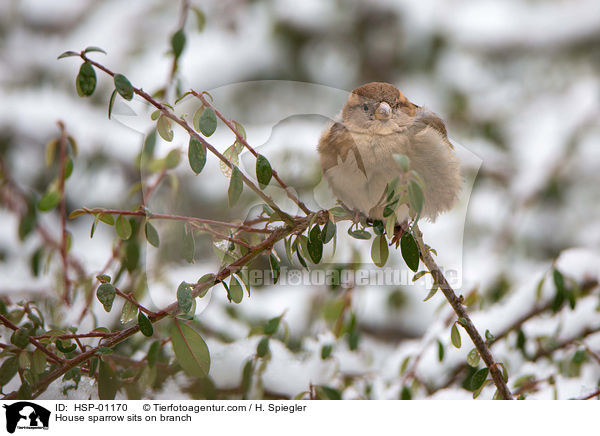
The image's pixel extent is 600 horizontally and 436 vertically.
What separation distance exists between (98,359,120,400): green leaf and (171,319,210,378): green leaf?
0.08 meters

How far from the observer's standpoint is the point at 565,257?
83 centimetres

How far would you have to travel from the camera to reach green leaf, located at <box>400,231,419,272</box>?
504 millimetres

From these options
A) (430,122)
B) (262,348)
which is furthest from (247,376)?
(430,122)

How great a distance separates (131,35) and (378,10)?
61cm

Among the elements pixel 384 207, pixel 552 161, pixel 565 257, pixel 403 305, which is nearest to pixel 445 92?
pixel 552 161

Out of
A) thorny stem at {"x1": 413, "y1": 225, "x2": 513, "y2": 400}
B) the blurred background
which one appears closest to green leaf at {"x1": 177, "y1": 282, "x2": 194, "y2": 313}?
thorny stem at {"x1": 413, "y1": 225, "x2": 513, "y2": 400}

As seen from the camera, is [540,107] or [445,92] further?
[540,107]

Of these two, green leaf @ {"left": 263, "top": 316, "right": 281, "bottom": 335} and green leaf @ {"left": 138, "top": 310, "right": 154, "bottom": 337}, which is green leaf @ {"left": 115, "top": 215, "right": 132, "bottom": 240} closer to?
green leaf @ {"left": 138, "top": 310, "right": 154, "bottom": 337}

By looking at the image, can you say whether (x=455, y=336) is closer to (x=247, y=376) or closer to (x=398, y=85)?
(x=247, y=376)

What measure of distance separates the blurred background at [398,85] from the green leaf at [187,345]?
32 centimetres

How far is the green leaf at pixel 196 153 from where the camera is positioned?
1.56ft
